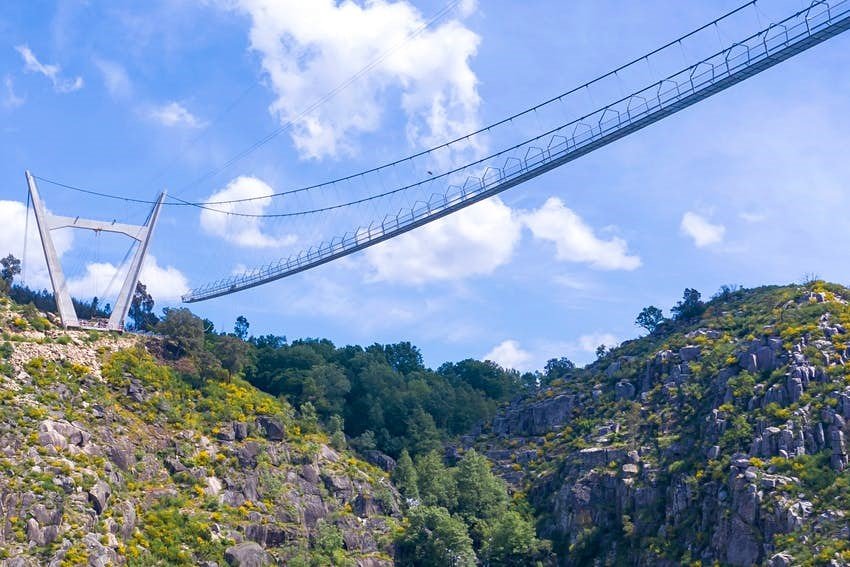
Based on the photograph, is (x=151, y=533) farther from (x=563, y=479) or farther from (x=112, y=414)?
(x=563, y=479)

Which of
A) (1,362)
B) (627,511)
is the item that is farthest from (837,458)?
(1,362)

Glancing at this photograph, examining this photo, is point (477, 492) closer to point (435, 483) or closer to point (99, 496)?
point (435, 483)

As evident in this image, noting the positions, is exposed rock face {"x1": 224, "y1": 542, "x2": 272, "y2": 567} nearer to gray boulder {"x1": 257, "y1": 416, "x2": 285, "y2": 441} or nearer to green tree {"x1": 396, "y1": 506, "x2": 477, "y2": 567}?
green tree {"x1": 396, "y1": 506, "x2": 477, "y2": 567}

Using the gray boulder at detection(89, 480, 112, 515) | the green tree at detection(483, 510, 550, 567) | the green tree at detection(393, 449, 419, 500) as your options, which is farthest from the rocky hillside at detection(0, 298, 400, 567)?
the green tree at detection(483, 510, 550, 567)

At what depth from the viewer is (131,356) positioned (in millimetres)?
72250

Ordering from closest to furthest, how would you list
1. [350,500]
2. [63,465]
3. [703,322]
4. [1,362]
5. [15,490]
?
[15,490], [63,465], [1,362], [350,500], [703,322]

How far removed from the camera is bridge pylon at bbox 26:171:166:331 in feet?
242

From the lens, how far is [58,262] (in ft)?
243

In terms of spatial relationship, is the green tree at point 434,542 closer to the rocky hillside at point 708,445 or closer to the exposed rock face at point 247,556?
the rocky hillside at point 708,445

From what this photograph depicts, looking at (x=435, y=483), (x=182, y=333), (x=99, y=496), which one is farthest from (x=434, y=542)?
(x=182, y=333)

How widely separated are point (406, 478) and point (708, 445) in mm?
23931

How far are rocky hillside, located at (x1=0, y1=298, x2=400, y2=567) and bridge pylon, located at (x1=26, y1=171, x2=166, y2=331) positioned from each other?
2.07 metres

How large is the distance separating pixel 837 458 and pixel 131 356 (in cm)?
4619

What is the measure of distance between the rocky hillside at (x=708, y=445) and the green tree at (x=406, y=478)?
6.83m
